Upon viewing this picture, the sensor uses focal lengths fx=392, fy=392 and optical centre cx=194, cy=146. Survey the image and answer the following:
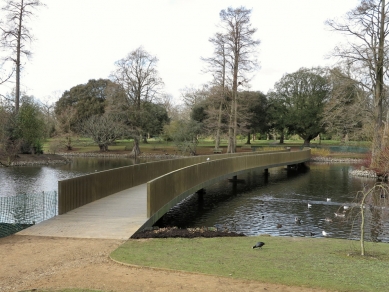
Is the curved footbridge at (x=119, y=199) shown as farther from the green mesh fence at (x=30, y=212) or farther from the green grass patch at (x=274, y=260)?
the green grass patch at (x=274, y=260)

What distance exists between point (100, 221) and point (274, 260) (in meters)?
5.12

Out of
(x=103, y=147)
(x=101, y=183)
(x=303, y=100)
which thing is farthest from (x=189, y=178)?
(x=303, y=100)

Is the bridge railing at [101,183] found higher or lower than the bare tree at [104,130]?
lower

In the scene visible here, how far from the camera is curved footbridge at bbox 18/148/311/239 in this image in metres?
9.85

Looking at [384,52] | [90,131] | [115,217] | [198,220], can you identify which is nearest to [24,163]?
[90,131]

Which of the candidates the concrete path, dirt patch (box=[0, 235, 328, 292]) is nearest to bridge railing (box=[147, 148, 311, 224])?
the concrete path

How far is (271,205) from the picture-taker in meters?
18.8

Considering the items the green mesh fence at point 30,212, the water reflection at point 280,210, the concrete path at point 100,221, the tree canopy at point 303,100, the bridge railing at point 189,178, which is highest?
the tree canopy at point 303,100

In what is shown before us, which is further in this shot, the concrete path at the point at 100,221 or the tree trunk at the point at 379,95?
A: the tree trunk at the point at 379,95

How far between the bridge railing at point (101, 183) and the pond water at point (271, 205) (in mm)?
2127

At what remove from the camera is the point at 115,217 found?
438 inches

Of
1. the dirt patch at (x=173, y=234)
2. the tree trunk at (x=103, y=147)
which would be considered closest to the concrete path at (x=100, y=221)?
the dirt patch at (x=173, y=234)

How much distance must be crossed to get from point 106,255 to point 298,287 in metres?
3.73

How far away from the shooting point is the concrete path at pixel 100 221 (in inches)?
370
